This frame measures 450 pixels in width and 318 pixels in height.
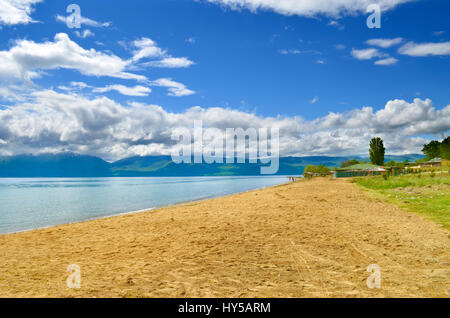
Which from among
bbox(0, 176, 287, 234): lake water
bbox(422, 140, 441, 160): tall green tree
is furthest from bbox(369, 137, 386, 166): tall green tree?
bbox(0, 176, 287, 234): lake water

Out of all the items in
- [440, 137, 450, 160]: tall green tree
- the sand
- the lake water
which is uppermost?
[440, 137, 450, 160]: tall green tree

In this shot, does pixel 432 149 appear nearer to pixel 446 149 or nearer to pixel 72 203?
pixel 446 149

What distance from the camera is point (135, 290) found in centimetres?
603

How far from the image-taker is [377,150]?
122688 millimetres

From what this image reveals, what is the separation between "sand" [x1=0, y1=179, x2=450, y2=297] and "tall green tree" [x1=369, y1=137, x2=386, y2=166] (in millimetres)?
121395

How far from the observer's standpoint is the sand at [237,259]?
6.04 meters

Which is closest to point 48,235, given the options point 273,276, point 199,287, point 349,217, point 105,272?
point 105,272

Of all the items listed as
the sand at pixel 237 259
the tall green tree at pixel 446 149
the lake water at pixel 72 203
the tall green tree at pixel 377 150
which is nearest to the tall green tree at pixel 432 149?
the tall green tree at pixel 446 149

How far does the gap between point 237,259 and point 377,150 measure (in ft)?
433

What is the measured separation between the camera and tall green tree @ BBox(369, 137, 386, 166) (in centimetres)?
12238

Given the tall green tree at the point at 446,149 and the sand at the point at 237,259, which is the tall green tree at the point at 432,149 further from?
the sand at the point at 237,259

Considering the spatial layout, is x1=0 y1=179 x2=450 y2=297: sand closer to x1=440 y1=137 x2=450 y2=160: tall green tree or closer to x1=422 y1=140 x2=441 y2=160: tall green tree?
x1=440 y1=137 x2=450 y2=160: tall green tree
